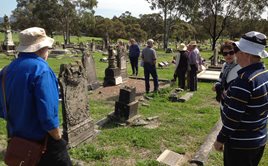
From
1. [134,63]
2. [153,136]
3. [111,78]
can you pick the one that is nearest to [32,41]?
[153,136]

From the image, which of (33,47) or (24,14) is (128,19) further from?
(33,47)

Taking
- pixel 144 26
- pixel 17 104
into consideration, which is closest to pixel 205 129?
pixel 17 104

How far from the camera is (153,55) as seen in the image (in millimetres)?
10711

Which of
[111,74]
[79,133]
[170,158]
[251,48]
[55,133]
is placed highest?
[251,48]

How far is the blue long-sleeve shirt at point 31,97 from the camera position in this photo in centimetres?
295

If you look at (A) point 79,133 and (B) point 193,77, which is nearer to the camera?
(A) point 79,133

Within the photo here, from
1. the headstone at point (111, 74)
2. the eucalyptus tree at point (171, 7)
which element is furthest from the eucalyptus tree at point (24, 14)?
the headstone at point (111, 74)

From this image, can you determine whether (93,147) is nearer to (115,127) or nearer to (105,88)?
(115,127)

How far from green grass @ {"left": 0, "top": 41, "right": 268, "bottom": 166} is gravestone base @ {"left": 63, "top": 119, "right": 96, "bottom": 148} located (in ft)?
0.49

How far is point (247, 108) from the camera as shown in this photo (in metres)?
3.09

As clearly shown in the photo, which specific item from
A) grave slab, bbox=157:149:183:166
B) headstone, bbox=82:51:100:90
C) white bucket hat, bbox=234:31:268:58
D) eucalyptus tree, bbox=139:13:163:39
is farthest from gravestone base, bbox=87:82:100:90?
eucalyptus tree, bbox=139:13:163:39

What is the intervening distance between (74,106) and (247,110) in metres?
3.89

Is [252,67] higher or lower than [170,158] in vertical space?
higher

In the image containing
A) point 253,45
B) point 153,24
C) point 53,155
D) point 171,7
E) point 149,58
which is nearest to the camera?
point 253,45
